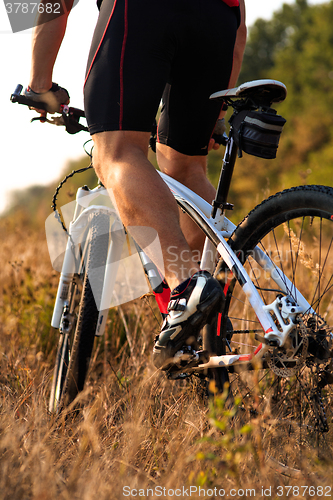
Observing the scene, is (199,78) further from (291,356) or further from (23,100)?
(291,356)

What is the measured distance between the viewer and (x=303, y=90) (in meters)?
23.5

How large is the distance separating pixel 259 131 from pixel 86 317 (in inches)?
46.2

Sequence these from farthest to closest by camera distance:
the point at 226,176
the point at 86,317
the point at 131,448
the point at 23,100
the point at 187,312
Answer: the point at 86,317 → the point at 23,100 → the point at 226,176 → the point at 187,312 → the point at 131,448

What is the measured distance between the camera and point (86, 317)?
2.05 meters

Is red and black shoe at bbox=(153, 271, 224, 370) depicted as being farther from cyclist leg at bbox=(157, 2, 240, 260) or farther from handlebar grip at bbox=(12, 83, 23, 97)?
handlebar grip at bbox=(12, 83, 23, 97)

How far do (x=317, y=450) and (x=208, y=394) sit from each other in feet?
1.37

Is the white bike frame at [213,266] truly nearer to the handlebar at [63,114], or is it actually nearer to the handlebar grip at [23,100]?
the handlebar at [63,114]

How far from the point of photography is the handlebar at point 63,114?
5.89 ft

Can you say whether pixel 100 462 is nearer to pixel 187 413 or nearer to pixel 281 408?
pixel 187 413

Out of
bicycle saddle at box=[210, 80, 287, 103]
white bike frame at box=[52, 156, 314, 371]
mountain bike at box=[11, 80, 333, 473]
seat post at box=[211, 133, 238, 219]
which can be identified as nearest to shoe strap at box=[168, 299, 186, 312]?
mountain bike at box=[11, 80, 333, 473]

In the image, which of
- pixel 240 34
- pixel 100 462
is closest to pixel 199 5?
pixel 240 34

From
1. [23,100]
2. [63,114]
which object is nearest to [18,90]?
[23,100]

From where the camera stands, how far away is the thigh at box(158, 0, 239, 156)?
1.48m

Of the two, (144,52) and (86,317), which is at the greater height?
(144,52)
